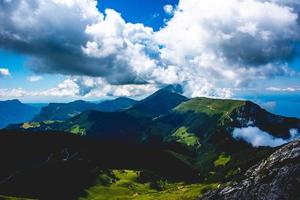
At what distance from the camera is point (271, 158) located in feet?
67.2

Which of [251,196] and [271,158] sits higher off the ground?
[271,158]

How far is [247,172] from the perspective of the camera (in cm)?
2080

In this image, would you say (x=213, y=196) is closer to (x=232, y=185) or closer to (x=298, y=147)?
(x=232, y=185)

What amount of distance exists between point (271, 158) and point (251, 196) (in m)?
2.94

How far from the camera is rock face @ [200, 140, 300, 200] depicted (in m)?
17.6

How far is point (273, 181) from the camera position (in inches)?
714

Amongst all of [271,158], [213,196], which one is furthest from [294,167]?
[213,196]

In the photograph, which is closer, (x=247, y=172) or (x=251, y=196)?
(x=251, y=196)

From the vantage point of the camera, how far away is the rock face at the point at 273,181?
57.7 feet

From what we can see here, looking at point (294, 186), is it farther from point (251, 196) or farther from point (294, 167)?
point (251, 196)

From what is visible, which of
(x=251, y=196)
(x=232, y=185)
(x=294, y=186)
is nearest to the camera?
(x=294, y=186)

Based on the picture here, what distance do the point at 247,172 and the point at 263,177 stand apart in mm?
2010

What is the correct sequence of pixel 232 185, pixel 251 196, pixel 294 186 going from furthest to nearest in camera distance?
pixel 232 185, pixel 251 196, pixel 294 186

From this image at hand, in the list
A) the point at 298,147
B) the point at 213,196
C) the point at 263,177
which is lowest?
the point at 213,196
